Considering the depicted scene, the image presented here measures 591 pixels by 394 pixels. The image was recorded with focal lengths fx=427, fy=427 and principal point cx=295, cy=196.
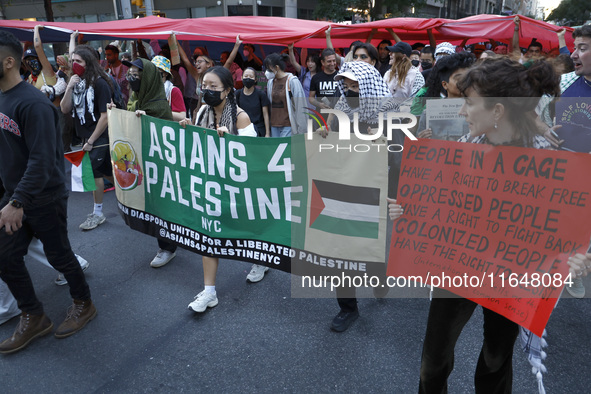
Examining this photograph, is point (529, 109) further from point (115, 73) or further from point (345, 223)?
point (115, 73)

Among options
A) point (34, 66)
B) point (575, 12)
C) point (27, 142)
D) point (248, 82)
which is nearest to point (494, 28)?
point (248, 82)

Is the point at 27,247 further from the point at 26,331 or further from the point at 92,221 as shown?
the point at 92,221

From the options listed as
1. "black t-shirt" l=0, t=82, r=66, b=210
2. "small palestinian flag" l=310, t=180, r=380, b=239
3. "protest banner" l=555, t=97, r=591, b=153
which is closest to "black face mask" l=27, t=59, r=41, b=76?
"black t-shirt" l=0, t=82, r=66, b=210

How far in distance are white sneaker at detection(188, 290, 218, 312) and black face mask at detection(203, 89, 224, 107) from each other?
1.46m

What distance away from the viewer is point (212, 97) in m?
3.22

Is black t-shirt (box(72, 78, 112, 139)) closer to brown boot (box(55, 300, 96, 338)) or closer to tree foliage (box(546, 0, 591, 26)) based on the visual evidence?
brown boot (box(55, 300, 96, 338))

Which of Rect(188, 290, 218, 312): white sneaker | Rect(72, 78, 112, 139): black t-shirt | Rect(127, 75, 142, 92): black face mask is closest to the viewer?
Rect(188, 290, 218, 312): white sneaker

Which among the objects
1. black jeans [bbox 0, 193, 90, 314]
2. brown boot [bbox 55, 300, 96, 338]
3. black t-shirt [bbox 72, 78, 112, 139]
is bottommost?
brown boot [bbox 55, 300, 96, 338]

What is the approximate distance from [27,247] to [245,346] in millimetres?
1643

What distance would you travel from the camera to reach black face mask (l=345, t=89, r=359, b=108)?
3.44 m

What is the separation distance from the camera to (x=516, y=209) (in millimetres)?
1775

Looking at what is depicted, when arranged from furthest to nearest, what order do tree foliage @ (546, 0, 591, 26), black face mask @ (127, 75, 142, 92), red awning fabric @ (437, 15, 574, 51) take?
tree foliage @ (546, 0, 591, 26) → red awning fabric @ (437, 15, 574, 51) → black face mask @ (127, 75, 142, 92)

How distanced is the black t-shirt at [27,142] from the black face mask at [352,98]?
83.7 inches

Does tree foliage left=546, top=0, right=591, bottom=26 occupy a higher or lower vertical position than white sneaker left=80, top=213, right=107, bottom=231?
higher
